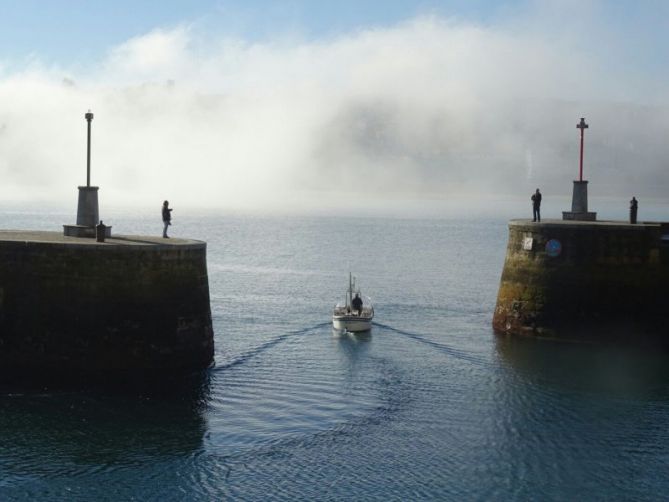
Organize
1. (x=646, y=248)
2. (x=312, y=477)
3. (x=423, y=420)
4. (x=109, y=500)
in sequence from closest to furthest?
(x=109, y=500), (x=312, y=477), (x=423, y=420), (x=646, y=248)

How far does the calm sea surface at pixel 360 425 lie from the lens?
74.5ft

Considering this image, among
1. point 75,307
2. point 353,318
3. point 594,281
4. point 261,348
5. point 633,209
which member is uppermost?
point 633,209

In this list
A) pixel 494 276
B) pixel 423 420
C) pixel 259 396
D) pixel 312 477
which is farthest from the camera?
pixel 494 276

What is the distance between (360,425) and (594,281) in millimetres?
15041

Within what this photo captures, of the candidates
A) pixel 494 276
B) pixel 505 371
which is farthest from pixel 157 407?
pixel 494 276

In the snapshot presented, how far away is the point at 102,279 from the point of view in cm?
2931

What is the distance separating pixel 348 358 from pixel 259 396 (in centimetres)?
723

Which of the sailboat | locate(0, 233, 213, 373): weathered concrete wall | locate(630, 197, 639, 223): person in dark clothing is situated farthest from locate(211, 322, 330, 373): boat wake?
locate(630, 197, 639, 223): person in dark clothing

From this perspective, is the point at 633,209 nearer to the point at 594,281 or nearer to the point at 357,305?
the point at 594,281

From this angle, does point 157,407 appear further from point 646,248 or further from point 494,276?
point 494,276

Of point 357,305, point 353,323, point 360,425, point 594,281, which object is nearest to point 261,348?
point 353,323

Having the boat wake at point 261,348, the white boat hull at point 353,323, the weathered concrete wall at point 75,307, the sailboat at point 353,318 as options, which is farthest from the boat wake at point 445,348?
the weathered concrete wall at point 75,307

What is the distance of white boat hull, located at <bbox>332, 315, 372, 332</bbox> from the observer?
137 ft

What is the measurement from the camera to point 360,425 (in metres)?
27.1
